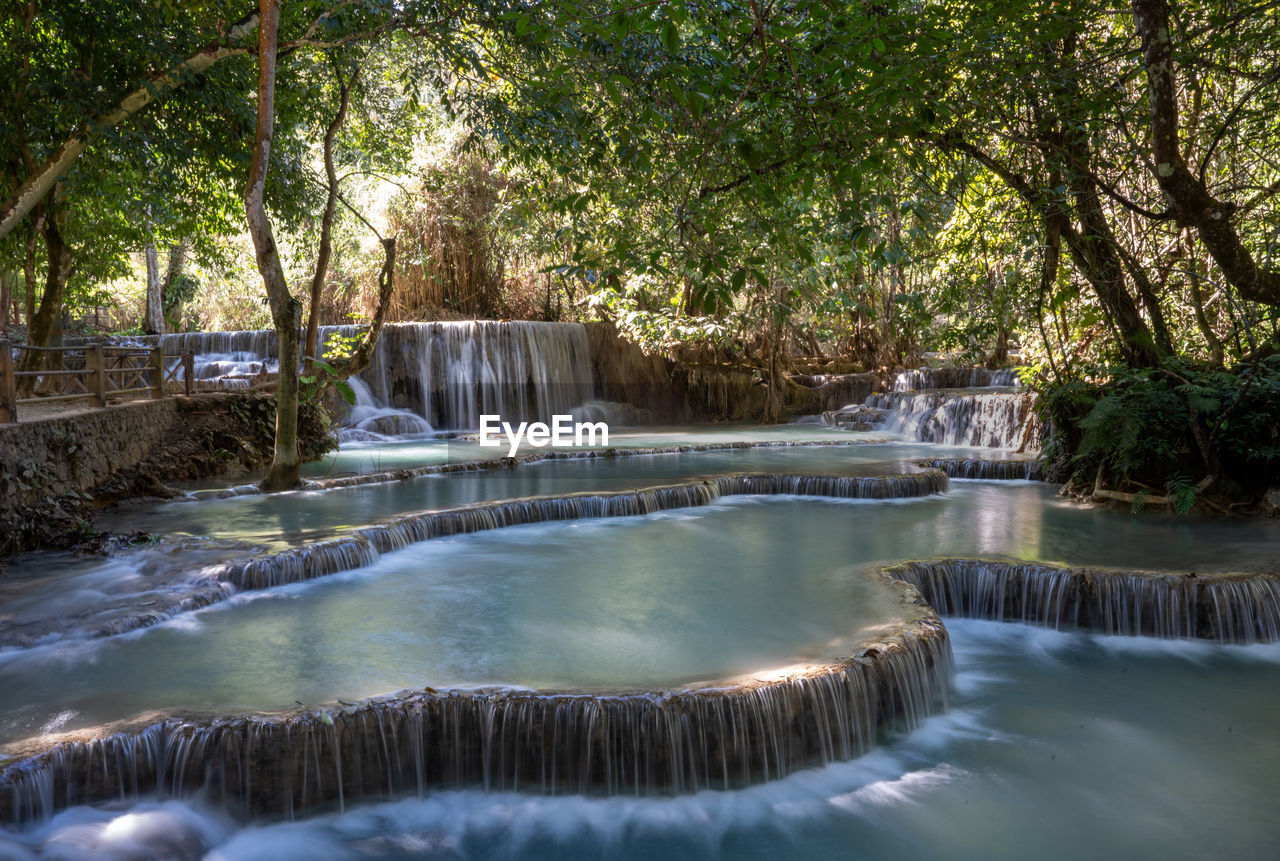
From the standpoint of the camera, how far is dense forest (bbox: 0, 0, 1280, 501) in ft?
16.7

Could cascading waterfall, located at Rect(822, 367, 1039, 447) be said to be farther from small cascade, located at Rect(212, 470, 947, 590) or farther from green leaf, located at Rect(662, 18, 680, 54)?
green leaf, located at Rect(662, 18, 680, 54)

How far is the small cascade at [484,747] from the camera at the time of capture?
4629mm

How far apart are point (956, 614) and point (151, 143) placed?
10.8 metres

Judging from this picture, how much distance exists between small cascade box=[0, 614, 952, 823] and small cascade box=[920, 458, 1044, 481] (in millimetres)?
8857

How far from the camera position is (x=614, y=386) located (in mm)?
25328

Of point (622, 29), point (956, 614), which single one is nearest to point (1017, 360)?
point (956, 614)

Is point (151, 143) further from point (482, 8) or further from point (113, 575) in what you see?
point (113, 575)

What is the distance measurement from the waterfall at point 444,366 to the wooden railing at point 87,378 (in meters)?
3.71

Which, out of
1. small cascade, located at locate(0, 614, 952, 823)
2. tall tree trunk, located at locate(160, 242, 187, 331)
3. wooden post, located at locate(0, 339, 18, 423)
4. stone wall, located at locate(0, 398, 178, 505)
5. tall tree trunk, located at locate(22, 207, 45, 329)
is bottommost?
small cascade, located at locate(0, 614, 952, 823)

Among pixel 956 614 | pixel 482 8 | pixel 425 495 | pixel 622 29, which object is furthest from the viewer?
pixel 425 495

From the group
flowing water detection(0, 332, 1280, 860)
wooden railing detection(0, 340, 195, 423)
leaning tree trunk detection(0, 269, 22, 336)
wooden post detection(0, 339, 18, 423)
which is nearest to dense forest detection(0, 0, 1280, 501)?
wooden railing detection(0, 340, 195, 423)

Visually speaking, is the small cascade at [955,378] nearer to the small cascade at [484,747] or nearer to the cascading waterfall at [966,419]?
the cascading waterfall at [966,419]

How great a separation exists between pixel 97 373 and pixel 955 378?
1949 centimetres

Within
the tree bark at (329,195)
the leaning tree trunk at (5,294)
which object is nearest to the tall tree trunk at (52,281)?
the tree bark at (329,195)
